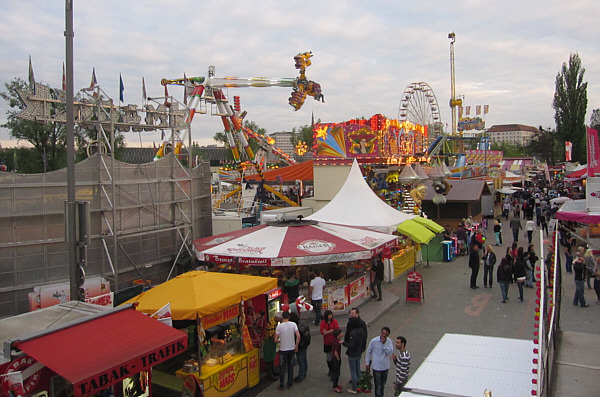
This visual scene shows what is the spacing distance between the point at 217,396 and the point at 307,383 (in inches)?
66.7

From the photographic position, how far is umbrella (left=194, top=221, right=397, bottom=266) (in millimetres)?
12078

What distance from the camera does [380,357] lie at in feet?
24.5

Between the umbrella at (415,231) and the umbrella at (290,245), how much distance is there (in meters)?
2.03

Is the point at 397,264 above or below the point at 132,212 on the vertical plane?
below

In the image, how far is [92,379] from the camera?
17.2 ft

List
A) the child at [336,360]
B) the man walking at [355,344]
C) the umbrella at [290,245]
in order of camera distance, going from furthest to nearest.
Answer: the umbrella at [290,245] → the child at [336,360] → the man walking at [355,344]

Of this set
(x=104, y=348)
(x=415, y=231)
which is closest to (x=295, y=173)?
(x=415, y=231)

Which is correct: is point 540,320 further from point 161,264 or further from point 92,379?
point 161,264

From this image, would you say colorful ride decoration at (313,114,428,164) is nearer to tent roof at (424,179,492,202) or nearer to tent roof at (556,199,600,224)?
tent roof at (424,179,492,202)

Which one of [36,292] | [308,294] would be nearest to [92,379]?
[36,292]

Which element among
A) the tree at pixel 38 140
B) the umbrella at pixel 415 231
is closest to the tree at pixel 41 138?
the tree at pixel 38 140

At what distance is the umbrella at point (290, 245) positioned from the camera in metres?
12.1

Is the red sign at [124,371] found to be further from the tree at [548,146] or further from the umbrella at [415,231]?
the tree at [548,146]

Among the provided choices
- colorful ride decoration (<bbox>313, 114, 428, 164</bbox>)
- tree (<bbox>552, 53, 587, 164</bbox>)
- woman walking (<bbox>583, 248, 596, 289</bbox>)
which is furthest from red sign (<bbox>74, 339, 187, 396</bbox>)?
tree (<bbox>552, 53, 587, 164</bbox>)
